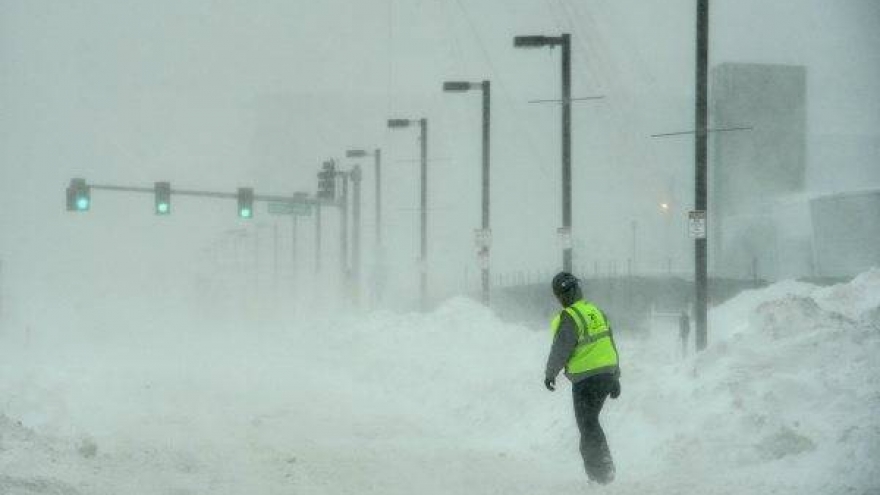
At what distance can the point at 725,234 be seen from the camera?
346 feet

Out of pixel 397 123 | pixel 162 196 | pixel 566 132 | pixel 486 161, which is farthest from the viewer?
pixel 397 123

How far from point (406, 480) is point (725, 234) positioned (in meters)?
99.9

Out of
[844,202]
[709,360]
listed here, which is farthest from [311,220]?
[709,360]

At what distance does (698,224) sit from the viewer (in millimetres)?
16812

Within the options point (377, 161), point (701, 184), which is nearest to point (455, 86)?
point (701, 184)

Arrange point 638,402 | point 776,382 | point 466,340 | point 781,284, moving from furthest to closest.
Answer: point 781,284 → point 466,340 → point 638,402 → point 776,382

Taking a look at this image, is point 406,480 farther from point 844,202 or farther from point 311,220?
point 311,220

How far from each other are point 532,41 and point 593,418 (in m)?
14.3

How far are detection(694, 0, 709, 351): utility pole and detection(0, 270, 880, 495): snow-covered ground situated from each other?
4.69ft

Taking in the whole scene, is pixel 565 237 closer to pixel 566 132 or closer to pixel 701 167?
pixel 566 132

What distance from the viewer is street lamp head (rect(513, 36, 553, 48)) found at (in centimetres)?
2200

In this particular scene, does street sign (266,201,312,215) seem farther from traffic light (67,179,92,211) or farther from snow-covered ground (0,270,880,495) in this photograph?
snow-covered ground (0,270,880,495)

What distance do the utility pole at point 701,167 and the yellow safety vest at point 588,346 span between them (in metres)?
7.85

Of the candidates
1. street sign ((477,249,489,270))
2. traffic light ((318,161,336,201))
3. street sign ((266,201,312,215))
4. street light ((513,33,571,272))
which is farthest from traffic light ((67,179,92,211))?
street light ((513,33,571,272))
